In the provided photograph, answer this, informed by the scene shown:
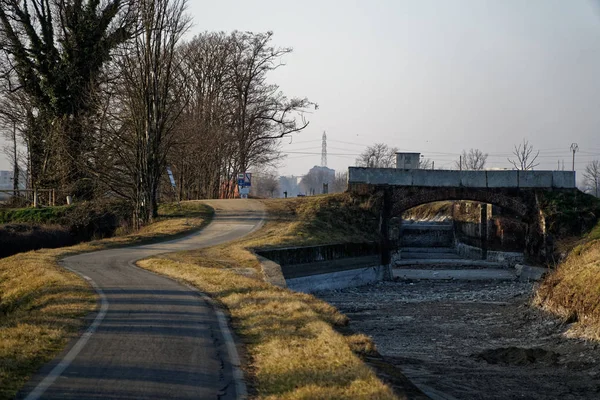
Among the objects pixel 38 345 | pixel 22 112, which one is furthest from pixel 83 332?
pixel 22 112

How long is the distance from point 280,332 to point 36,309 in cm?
544

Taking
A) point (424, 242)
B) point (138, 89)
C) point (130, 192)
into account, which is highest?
point (138, 89)

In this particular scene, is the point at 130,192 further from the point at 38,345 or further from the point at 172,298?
the point at 38,345

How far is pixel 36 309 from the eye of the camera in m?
13.9

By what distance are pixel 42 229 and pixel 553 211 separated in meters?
28.7

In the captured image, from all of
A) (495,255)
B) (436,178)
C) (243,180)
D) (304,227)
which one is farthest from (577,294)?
(243,180)

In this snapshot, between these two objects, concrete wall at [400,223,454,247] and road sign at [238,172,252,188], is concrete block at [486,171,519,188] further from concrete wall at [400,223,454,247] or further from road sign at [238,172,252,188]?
concrete wall at [400,223,454,247]

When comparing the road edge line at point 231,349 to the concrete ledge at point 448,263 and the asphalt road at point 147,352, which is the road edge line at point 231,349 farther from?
the concrete ledge at point 448,263

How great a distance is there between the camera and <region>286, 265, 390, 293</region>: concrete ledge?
97.5 ft

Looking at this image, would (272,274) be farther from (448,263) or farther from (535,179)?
(448,263)

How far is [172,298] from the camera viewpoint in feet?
50.2

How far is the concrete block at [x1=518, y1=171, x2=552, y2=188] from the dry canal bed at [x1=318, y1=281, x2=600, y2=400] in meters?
12.3

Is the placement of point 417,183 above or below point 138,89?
below

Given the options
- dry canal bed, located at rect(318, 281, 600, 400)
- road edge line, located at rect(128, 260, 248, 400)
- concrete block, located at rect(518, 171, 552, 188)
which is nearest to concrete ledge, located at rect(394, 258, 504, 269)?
concrete block, located at rect(518, 171, 552, 188)
